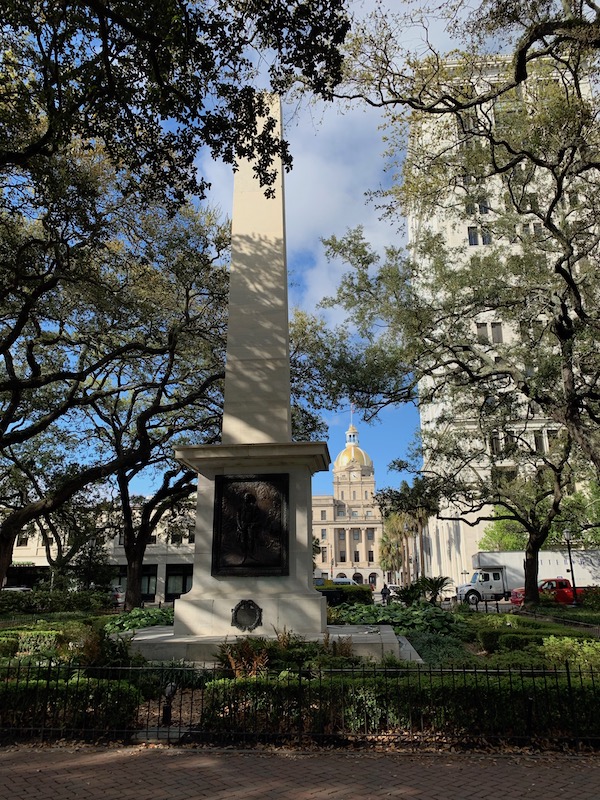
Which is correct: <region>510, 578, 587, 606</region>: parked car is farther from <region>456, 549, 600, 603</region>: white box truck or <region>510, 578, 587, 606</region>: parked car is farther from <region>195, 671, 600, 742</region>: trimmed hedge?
<region>195, 671, 600, 742</region>: trimmed hedge

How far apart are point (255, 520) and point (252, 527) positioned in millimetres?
134

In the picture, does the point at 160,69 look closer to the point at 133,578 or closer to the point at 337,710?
the point at 337,710

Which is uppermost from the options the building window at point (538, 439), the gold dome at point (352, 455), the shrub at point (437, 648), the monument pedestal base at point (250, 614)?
the gold dome at point (352, 455)

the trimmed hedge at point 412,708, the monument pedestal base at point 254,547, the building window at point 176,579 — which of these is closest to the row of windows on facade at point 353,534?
the building window at point 176,579

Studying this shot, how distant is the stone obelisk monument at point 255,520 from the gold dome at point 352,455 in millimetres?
128596

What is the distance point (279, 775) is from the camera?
20.0 ft

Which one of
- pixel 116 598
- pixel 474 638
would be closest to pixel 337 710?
pixel 474 638

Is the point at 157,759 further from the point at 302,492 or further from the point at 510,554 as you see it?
the point at 510,554

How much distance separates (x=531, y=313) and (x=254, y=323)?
9.05 m

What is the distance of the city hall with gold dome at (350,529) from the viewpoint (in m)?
123

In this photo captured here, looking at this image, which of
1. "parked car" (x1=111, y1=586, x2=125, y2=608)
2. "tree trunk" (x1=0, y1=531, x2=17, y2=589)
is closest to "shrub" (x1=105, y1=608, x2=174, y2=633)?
"tree trunk" (x1=0, y1=531, x2=17, y2=589)

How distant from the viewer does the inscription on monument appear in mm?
10945

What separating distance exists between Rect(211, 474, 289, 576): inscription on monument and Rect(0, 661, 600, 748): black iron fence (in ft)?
11.0

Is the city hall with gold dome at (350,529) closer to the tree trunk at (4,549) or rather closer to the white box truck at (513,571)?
the white box truck at (513,571)
